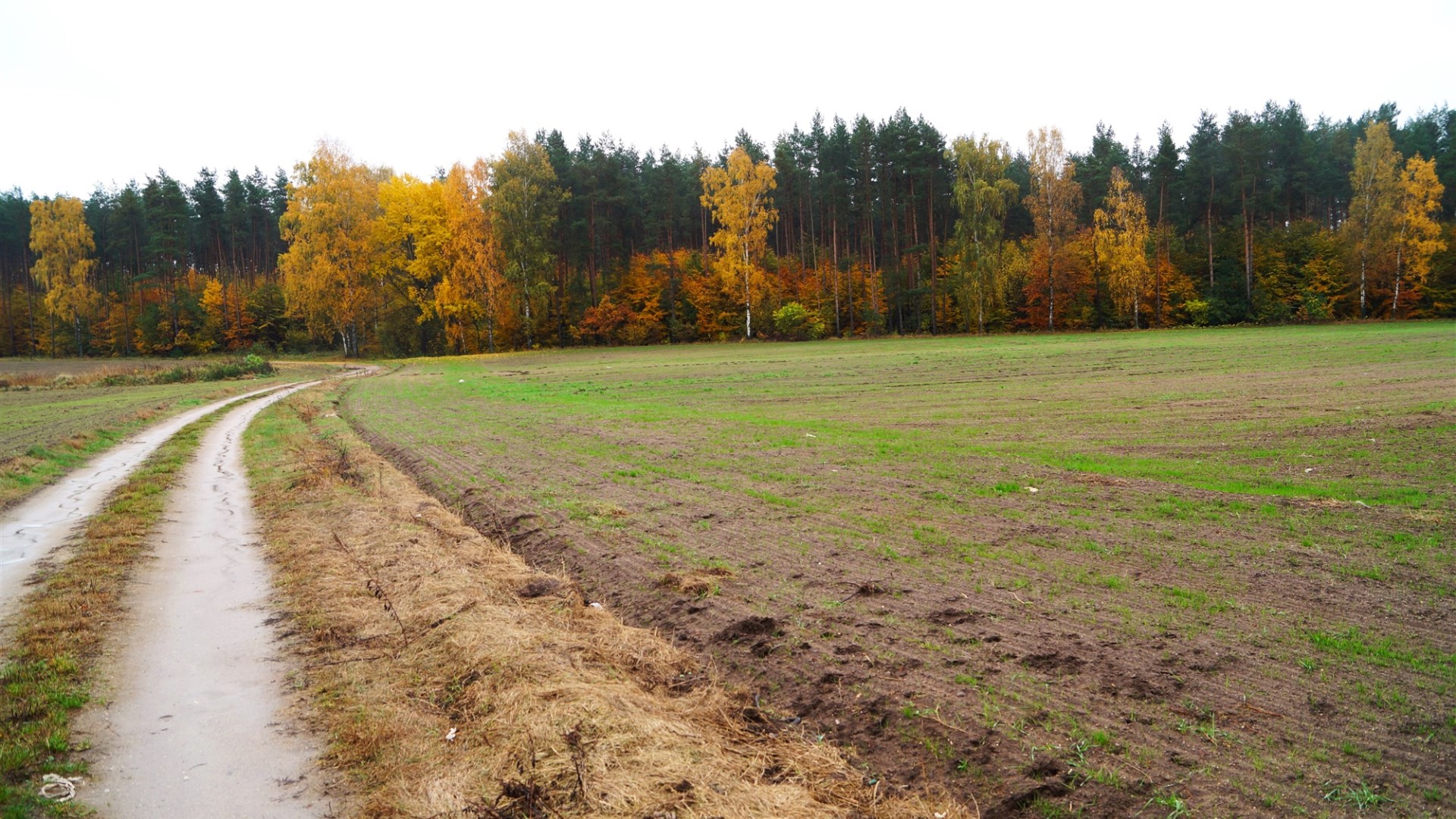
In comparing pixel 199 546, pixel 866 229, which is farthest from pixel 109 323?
pixel 199 546

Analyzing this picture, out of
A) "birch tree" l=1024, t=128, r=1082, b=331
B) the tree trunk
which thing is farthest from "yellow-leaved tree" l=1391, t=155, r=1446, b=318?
"birch tree" l=1024, t=128, r=1082, b=331

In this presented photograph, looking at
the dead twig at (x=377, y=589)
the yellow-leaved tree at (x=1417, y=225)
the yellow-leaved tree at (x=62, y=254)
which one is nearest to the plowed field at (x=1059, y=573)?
the dead twig at (x=377, y=589)

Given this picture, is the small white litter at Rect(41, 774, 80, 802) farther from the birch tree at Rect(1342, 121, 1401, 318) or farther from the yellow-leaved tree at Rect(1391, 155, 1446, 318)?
the birch tree at Rect(1342, 121, 1401, 318)

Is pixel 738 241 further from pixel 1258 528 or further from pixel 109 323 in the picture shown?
pixel 109 323

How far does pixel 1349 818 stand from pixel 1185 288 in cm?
7611

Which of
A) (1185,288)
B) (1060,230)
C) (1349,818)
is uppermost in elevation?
(1060,230)

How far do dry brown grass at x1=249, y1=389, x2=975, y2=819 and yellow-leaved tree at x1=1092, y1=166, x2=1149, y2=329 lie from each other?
2697 inches

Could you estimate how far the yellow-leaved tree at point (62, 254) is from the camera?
83.2 m

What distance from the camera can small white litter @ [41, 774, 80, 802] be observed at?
15.8 ft

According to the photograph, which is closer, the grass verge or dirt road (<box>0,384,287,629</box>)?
the grass verge

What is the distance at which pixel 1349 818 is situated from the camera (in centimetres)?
419

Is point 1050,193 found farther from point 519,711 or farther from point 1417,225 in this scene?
point 519,711

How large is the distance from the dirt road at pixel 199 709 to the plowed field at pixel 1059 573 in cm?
329

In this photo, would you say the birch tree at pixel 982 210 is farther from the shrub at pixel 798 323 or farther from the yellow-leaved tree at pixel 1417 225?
the yellow-leaved tree at pixel 1417 225
